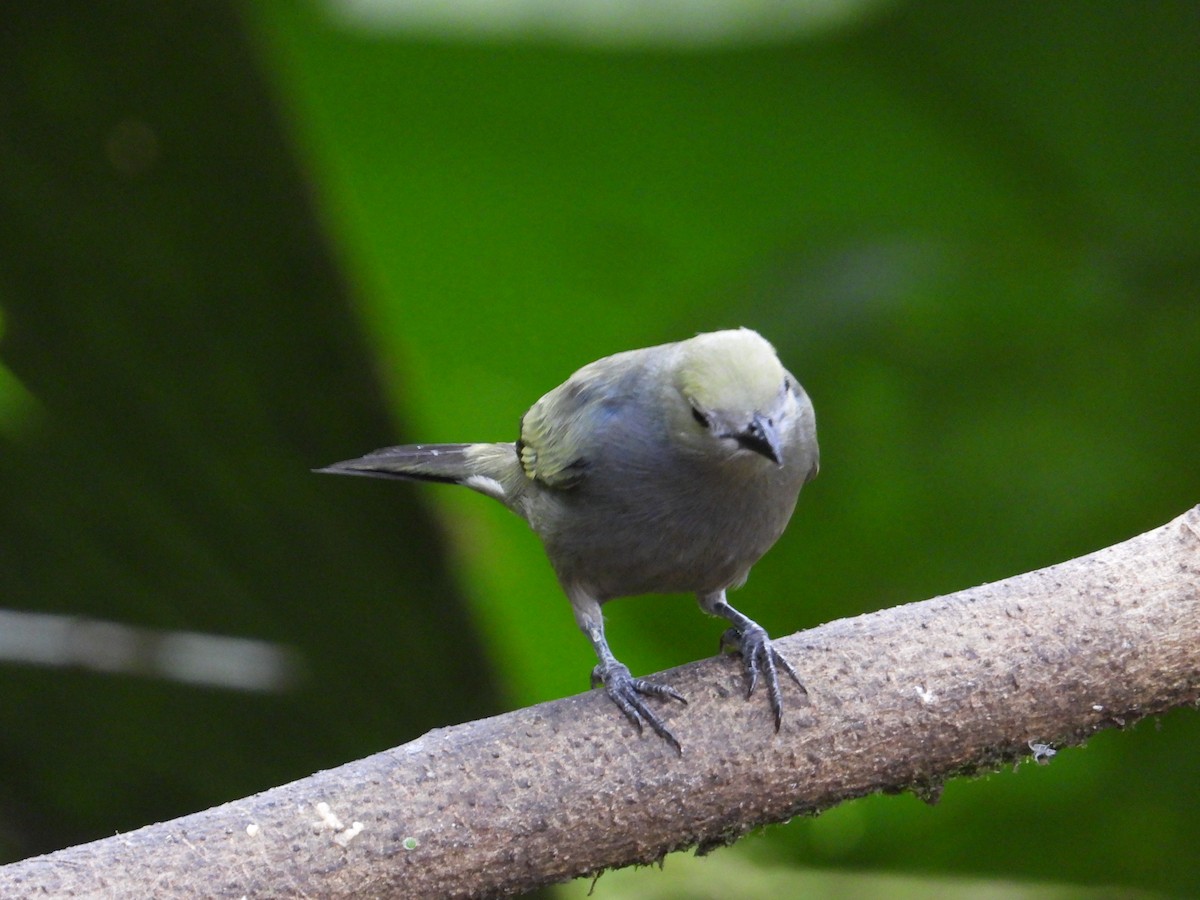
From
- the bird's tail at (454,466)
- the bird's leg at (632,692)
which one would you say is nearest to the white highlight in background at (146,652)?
the bird's tail at (454,466)

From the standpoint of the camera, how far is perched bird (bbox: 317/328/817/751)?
9.23 feet

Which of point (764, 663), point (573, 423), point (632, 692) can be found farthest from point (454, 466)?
point (764, 663)

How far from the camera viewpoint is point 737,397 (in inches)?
110

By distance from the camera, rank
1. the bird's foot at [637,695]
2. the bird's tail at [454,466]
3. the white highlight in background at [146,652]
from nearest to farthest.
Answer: the bird's foot at [637,695] < the bird's tail at [454,466] < the white highlight in background at [146,652]

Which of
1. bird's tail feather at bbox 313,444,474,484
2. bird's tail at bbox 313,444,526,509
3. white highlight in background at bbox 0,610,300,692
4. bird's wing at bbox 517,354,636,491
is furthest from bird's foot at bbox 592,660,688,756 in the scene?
white highlight in background at bbox 0,610,300,692

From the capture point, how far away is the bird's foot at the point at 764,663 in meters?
2.71

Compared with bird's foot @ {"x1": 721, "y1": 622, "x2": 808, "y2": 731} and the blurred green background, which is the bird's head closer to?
bird's foot @ {"x1": 721, "y1": 622, "x2": 808, "y2": 731}

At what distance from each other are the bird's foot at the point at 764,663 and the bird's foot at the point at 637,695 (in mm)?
169

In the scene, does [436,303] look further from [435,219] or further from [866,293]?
[866,293]

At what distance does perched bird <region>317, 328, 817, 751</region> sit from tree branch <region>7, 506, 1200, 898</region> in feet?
0.34

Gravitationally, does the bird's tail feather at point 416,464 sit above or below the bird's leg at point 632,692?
above

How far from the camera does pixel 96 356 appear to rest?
15.2 ft

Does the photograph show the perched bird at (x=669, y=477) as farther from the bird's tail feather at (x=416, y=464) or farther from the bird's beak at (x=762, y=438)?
the bird's tail feather at (x=416, y=464)

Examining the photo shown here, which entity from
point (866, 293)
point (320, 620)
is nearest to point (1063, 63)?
point (866, 293)
